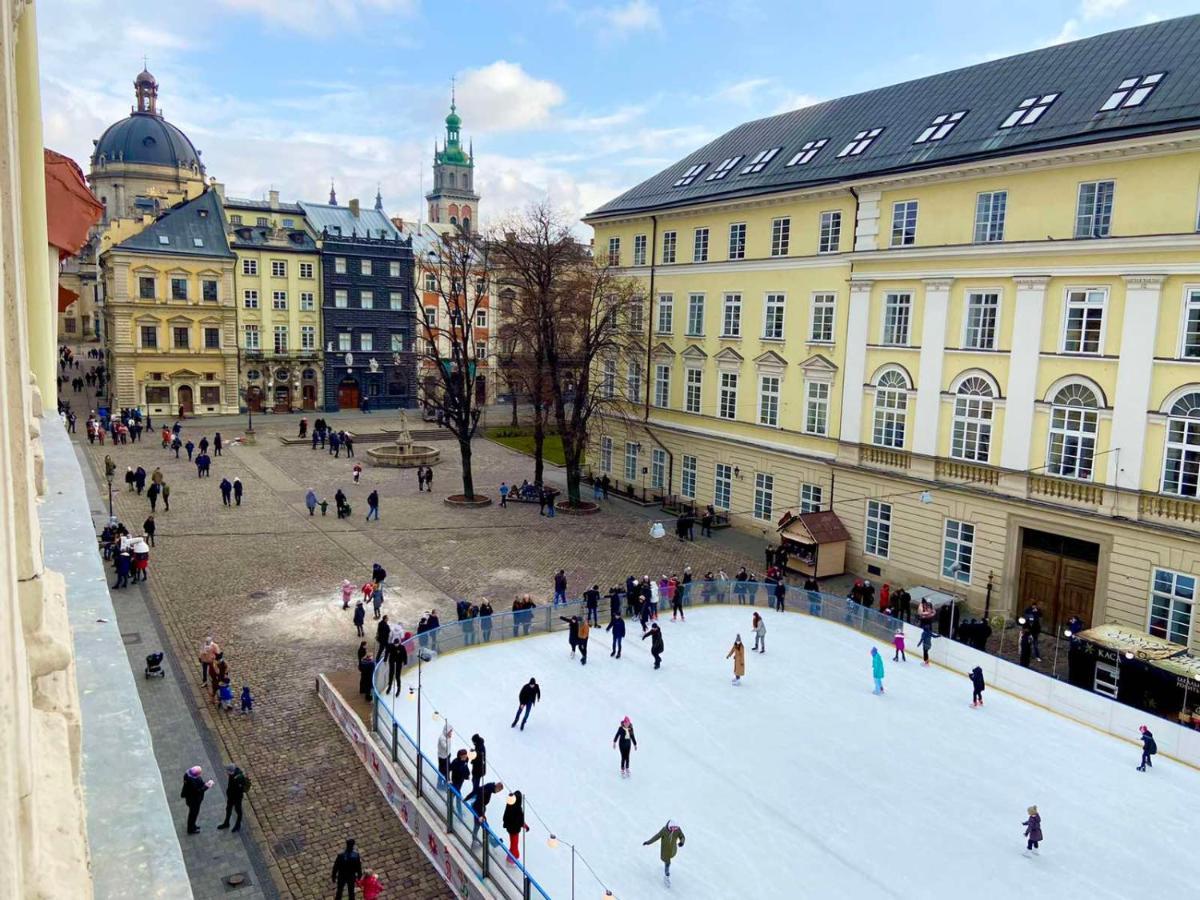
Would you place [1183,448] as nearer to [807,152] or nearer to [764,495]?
[764,495]

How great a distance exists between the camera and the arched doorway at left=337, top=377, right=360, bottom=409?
7419 centimetres

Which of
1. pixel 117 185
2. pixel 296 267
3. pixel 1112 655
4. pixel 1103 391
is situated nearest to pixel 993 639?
pixel 1112 655

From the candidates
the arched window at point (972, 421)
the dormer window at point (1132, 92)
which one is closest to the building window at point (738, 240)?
the arched window at point (972, 421)

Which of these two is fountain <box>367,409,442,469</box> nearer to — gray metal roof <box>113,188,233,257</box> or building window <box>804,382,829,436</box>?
gray metal roof <box>113,188,233,257</box>

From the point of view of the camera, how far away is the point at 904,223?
32.5 m

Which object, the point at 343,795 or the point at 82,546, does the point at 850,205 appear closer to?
the point at 343,795

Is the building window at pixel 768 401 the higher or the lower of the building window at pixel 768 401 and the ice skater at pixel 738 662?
the higher

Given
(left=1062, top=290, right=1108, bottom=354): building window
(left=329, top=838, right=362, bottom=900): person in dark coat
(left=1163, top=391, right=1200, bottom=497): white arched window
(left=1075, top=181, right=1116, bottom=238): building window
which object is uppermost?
(left=1075, top=181, right=1116, bottom=238): building window

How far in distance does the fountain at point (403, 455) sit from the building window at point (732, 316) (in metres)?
20.9

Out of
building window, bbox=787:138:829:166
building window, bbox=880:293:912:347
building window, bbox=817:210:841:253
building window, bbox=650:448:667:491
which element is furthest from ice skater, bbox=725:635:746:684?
building window, bbox=787:138:829:166

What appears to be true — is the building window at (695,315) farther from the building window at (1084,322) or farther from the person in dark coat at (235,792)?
the person in dark coat at (235,792)

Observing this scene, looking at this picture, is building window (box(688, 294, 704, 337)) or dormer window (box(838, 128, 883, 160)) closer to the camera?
dormer window (box(838, 128, 883, 160))

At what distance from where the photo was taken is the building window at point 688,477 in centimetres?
4341

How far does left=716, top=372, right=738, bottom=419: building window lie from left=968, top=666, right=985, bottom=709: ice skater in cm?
1923
